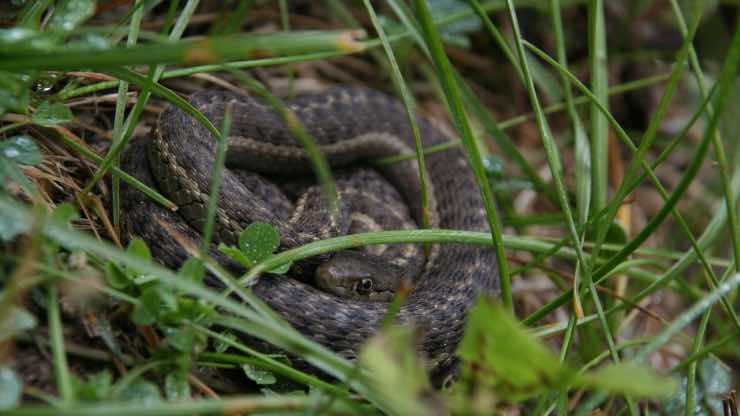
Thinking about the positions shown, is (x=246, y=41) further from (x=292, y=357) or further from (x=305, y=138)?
(x=292, y=357)

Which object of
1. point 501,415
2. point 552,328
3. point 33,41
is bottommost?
point 501,415

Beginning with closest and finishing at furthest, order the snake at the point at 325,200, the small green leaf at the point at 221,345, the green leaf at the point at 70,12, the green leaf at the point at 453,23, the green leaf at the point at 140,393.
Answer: the green leaf at the point at 140,393
the small green leaf at the point at 221,345
the green leaf at the point at 70,12
the snake at the point at 325,200
the green leaf at the point at 453,23

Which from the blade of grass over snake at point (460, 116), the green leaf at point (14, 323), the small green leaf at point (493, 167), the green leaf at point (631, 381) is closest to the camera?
the green leaf at point (631, 381)

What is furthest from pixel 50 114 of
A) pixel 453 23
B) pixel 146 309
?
pixel 453 23

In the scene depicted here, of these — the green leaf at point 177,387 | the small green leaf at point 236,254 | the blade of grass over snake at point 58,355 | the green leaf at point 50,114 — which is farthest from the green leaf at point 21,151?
the green leaf at point 177,387

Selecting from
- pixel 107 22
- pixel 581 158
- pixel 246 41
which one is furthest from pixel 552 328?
pixel 107 22

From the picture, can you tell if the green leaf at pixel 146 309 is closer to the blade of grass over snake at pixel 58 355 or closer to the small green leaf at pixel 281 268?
the blade of grass over snake at pixel 58 355

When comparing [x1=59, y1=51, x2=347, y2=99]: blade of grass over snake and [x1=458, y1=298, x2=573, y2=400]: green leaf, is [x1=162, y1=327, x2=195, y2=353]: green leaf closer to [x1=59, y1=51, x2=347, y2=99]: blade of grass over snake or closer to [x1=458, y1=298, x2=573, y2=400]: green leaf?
[x1=458, y1=298, x2=573, y2=400]: green leaf
